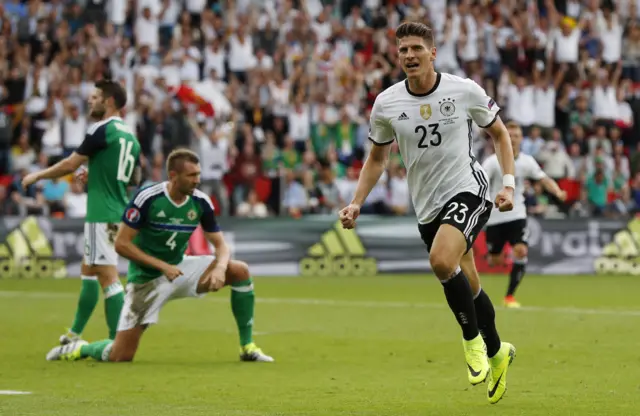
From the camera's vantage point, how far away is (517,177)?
18.5 m

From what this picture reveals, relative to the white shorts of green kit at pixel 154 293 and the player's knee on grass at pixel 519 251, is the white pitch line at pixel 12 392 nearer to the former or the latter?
the white shorts of green kit at pixel 154 293

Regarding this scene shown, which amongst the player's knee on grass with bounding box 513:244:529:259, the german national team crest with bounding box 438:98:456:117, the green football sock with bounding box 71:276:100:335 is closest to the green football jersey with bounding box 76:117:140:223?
the green football sock with bounding box 71:276:100:335

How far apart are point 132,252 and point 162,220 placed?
400mm

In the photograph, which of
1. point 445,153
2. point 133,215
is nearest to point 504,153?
point 445,153

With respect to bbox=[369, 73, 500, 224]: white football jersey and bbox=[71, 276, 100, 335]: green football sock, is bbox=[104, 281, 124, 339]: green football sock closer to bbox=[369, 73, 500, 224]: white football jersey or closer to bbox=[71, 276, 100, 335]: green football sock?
bbox=[71, 276, 100, 335]: green football sock

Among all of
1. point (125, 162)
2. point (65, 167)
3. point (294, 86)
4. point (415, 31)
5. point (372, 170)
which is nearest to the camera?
point (415, 31)

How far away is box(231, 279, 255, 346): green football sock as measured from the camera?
1170cm

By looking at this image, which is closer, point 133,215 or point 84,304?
point 133,215

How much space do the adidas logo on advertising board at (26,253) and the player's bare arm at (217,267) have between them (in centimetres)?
1341

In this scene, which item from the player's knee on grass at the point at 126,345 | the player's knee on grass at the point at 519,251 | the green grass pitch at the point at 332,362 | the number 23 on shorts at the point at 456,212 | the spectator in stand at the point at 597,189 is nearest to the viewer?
the green grass pitch at the point at 332,362

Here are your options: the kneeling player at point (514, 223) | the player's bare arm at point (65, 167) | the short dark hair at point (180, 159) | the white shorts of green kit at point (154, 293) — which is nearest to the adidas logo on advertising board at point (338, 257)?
the kneeling player at point (514, 223)

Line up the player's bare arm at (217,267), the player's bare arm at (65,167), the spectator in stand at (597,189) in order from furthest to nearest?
the spectator in stand at (597,189)
the player's bare arm at (65,167)
the player's bare arm at (217,267)

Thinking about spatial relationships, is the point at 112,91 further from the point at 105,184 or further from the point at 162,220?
the point at 162,220

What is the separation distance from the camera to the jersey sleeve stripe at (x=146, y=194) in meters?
11.2
